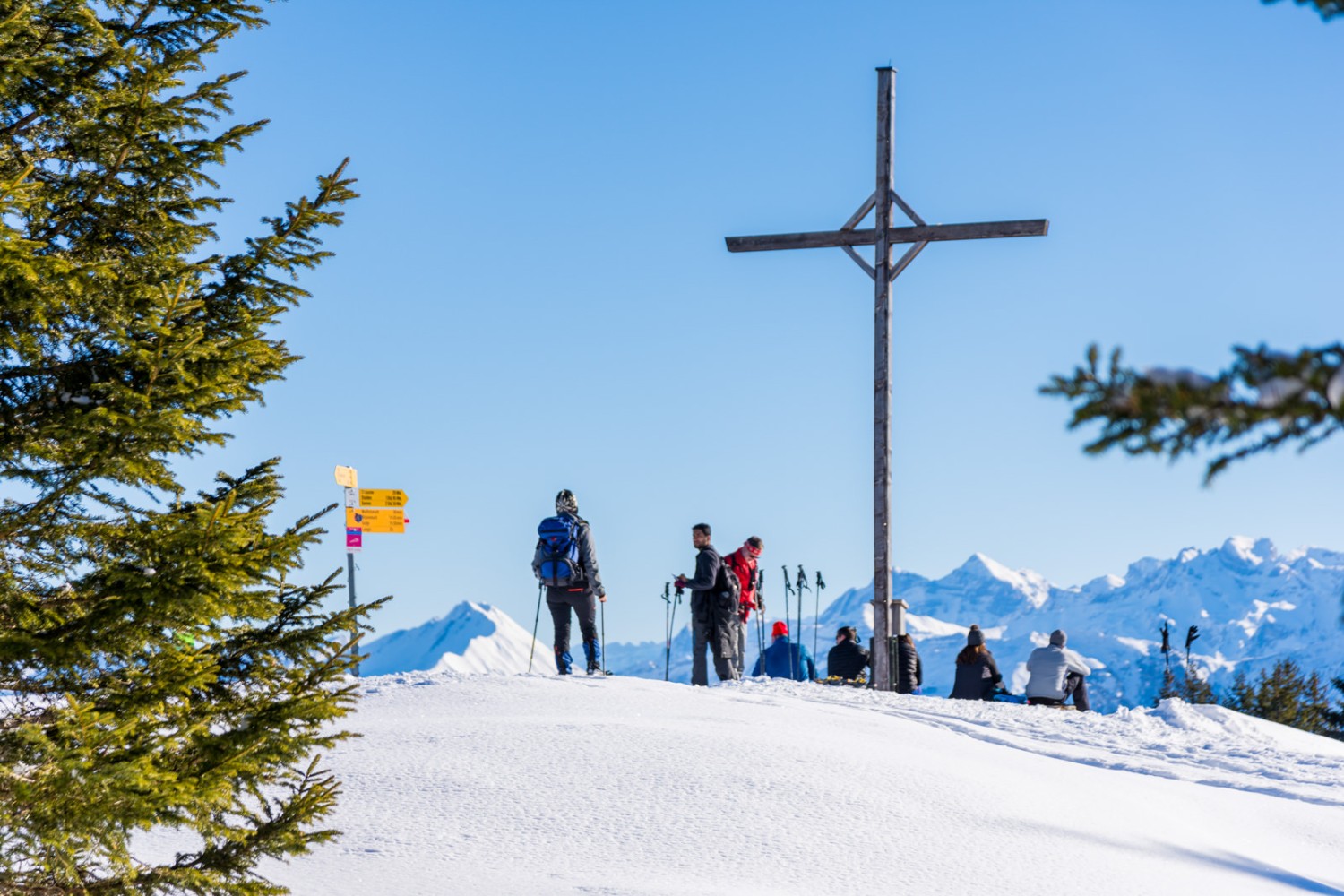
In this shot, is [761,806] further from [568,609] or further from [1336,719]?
[1336,719]

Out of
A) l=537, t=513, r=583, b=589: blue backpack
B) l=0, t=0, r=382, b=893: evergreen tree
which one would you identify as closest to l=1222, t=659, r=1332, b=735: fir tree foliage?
l=537, t=513, r=583, b=589: blue backpack

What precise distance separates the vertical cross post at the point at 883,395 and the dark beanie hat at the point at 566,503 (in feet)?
14.4

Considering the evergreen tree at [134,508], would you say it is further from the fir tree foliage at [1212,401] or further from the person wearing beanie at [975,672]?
the person wearing beanie at [975,672]

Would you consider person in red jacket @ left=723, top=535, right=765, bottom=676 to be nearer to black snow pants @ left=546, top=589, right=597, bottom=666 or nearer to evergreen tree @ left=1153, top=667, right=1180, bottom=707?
black snow pants @ left=546, top=589, right=597, bottom=666

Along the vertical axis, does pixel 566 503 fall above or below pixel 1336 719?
above

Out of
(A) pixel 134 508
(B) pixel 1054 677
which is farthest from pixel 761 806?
(B) pixel 1054 677

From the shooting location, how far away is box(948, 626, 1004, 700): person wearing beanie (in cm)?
1644

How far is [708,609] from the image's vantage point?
13.6 m

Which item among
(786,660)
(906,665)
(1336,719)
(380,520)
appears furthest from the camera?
(1336,719)

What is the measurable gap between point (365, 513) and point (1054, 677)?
8.51 m

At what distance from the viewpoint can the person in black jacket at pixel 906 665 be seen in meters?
15.6

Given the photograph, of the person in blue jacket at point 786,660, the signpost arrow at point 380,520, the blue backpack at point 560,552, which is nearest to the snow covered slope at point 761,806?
the blue backpack at point 560,552

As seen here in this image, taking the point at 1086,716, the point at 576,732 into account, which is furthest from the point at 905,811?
the point at 1086,716

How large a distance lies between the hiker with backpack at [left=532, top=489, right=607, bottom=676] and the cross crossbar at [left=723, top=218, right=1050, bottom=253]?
15.2ft
